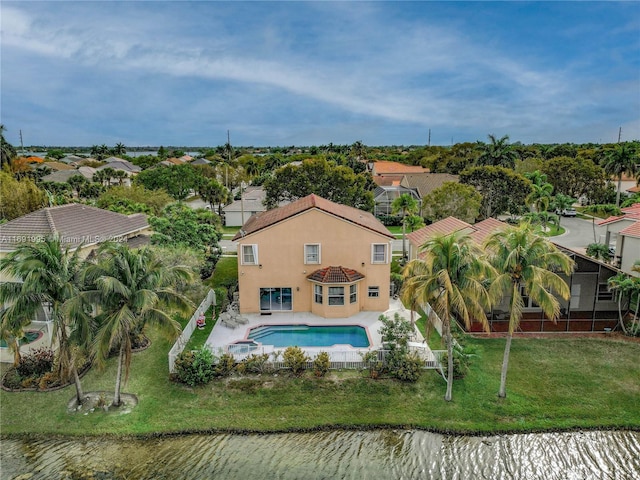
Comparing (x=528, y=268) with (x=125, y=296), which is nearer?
(x=125, y=296)

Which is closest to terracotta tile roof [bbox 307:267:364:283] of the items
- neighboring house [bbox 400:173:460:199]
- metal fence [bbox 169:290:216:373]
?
metal fence [bbox 169:290:216:373]

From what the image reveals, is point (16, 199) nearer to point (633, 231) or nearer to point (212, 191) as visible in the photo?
point (212, 191)

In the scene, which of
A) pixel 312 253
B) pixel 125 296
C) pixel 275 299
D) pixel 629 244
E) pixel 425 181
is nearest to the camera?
pixel 125 296

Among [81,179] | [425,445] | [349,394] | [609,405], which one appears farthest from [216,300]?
[81,179]

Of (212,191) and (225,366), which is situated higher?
(212,191)

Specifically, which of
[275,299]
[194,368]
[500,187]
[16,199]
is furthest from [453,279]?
[500,187]

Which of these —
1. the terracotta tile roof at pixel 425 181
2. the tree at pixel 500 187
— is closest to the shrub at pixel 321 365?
the tree at pixel 500 187

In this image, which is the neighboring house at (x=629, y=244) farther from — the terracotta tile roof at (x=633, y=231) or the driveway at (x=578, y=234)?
the driveway at (x=578, y=234)
